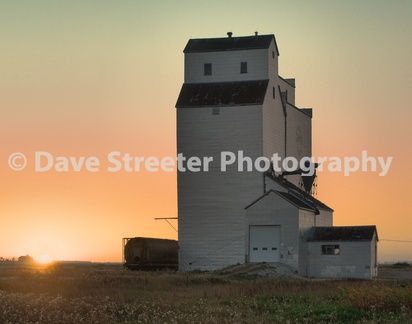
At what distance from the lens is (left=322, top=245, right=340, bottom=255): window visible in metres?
62.7

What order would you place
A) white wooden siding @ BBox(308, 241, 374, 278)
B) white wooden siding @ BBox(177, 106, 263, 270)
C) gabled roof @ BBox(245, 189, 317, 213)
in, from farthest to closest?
white wooden siding @ BBox(177, 106, 263, 270) → gabled roof @ BBox(245, 189, 317, 213) → white wooden siding @ BBox(308, 241, 374, 278)

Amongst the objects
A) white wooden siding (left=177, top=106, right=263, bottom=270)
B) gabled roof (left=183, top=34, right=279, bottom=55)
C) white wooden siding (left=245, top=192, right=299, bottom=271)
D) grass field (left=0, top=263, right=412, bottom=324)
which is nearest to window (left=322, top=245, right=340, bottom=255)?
white wooden siding (left=245, top=192, right=299, bottom=271)

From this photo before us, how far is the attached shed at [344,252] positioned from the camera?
61500mm

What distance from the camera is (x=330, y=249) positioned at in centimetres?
6297

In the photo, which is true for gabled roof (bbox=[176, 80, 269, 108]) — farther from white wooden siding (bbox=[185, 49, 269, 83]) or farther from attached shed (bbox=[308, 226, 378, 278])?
attached shed (bbox=[308, 226, 378, 278])

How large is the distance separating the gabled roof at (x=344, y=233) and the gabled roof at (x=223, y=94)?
10.3 meters

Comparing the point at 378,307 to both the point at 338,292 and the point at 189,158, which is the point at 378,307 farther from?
the point at 189,158

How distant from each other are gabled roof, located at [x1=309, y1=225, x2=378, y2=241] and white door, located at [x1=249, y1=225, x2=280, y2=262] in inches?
106

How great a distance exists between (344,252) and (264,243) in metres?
5.58

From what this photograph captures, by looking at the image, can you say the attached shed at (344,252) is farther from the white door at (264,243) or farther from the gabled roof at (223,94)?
the gabled roof at (223,94)

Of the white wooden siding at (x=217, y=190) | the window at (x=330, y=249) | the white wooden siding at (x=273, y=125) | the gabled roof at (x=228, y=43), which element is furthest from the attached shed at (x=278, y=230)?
the gabled roof at (x=228, y=43)

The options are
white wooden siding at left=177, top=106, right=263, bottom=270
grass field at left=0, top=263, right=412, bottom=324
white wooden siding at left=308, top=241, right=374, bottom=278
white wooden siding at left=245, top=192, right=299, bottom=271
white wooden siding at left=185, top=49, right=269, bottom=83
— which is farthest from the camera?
white wooden siding at left=185, top=49, right=269, bottom=83

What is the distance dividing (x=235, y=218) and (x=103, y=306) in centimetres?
3431

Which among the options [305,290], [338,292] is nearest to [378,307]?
[338,292]
